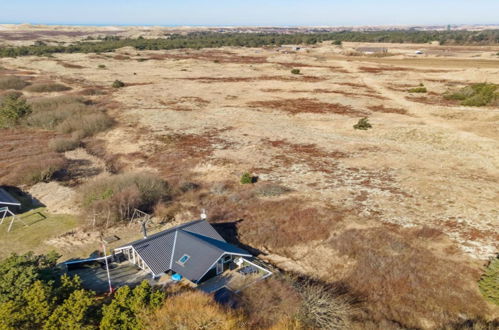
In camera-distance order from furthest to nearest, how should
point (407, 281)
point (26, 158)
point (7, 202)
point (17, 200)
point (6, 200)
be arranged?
1. point (26, 158)
2. point (17, 200)
3. point (6, 200)
4. point (7, 202)
5. point (407, 281)

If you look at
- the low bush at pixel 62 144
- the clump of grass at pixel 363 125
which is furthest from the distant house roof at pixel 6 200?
the clump of grass at pixel 363 125

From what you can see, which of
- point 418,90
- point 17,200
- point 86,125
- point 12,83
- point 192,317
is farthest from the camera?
point 12,83

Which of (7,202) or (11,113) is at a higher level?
(11,113)

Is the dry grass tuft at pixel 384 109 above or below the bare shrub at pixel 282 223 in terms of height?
above

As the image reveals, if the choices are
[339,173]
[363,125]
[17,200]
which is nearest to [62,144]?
[17,200]

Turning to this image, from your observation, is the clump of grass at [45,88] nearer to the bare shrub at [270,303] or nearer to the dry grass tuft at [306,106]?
the dry grass tuft at [306,106]

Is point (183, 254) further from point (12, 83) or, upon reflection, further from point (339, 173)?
point (12, 83)

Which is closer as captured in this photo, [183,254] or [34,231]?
[183,254]

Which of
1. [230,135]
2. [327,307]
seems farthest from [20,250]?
[230,135]
